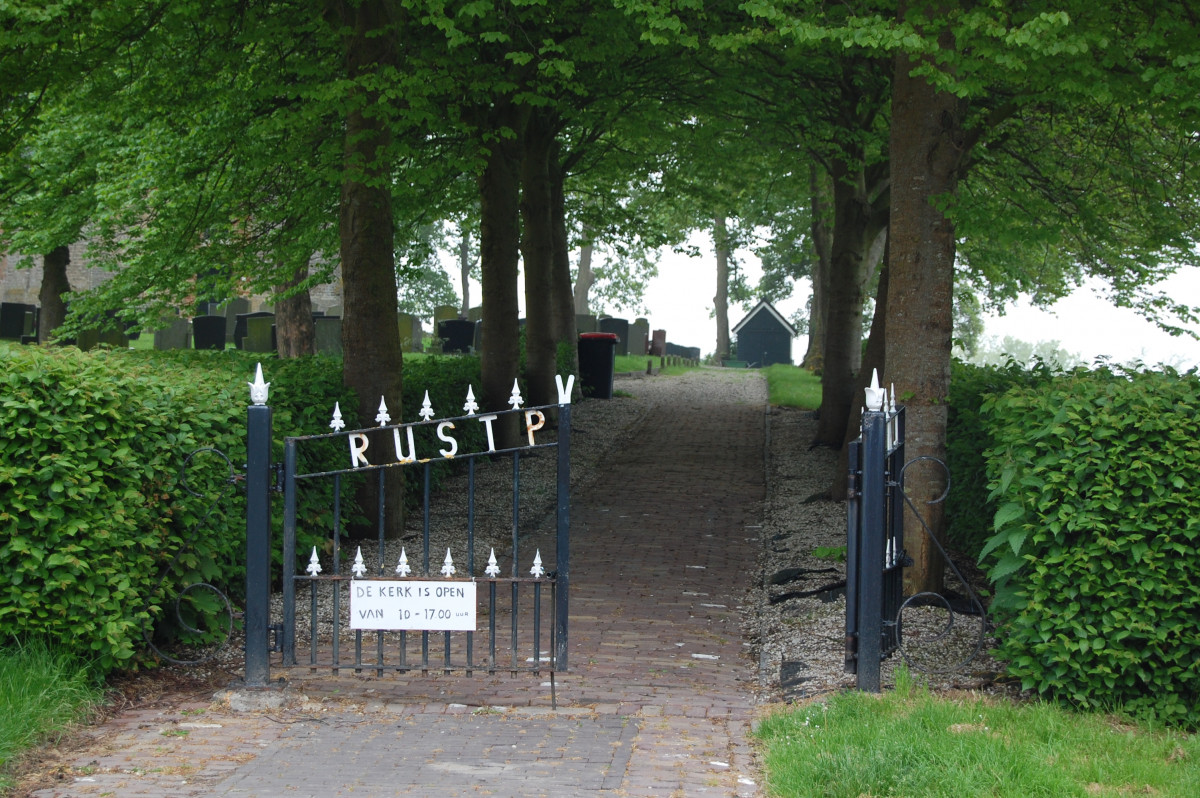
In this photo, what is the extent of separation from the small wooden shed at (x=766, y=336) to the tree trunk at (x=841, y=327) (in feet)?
90.7

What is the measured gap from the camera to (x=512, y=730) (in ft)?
18.9

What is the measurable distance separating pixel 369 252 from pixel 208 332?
55.3ft

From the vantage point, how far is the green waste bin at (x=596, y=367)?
24.3m

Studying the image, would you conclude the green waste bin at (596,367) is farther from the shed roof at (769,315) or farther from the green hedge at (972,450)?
the shed roof at (769,315)

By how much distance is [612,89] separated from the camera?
15430 mm

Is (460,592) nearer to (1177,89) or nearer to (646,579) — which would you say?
(646,579)

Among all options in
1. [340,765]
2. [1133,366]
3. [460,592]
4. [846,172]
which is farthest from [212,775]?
[846,172]

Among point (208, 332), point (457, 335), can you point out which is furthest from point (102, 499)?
point (457, 335)

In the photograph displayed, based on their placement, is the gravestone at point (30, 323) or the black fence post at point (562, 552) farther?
the gravestone at point (30, 323)

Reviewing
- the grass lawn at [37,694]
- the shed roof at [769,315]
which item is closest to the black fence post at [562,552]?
the grass lawn at [37,694]

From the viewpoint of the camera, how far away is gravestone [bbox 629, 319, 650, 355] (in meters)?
40.4

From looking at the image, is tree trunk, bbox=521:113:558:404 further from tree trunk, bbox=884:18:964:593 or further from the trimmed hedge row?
the trimmed hedge row

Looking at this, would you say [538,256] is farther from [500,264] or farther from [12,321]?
[12,321]

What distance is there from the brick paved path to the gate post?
0.91ft
